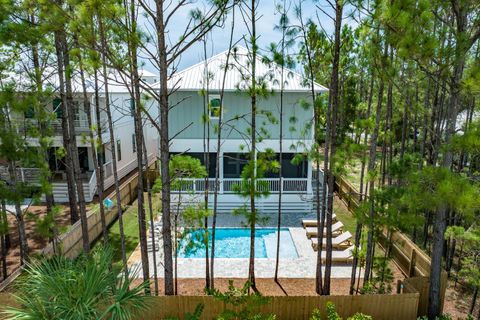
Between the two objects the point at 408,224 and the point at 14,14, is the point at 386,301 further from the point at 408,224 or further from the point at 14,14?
the point at 14,14

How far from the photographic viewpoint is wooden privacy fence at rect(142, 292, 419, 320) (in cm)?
715

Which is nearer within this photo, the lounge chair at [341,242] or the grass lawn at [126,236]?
the grass lawn at [126,236]

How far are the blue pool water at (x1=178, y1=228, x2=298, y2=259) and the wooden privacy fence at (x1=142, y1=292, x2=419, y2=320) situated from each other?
14.6 feet

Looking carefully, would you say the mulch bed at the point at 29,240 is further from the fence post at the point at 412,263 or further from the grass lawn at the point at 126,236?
the fence post at the point at 412,263

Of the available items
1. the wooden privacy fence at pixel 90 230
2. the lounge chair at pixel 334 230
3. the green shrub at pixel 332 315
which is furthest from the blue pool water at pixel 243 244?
the green shrub at pixel 332 315

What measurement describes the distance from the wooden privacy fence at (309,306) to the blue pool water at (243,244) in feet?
14.6

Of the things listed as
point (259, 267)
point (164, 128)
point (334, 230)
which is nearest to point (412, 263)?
point (334, 230)

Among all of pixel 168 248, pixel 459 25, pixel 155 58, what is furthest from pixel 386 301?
pixel 155 58

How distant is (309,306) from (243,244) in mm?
6252

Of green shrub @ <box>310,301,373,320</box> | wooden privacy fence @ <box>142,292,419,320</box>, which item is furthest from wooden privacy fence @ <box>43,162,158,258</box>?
green shrub @ <box>310,301,373,320</box>

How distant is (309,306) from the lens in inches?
285

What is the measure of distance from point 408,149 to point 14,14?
18345 millimetres

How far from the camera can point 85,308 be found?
4641mm

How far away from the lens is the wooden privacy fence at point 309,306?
23.5 feet
